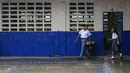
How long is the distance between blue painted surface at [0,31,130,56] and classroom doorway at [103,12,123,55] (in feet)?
3.52

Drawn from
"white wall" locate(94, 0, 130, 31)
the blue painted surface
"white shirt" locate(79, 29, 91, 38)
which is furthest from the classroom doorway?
"white shirt" locate(79, 29, 91, 38)

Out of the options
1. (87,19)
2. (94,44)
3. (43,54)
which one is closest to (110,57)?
(94,44)

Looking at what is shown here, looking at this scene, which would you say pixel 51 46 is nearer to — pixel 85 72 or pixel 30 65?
pixel 30 65

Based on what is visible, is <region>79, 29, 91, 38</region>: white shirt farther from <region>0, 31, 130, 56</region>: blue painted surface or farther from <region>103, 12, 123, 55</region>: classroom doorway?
<region>103, 12, 123, 55</region>: classroom doorway

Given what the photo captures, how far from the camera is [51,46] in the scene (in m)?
19.4

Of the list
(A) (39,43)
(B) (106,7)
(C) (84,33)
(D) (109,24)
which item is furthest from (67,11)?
(D) (109,24)

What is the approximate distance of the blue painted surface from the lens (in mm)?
19406

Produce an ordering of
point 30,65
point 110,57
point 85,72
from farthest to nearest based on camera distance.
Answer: point 110,57 < point 30,65 < point 85,72

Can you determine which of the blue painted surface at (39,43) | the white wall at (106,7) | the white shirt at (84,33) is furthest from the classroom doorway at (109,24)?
the white shirt at (84,33)

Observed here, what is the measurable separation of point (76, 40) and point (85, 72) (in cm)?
594

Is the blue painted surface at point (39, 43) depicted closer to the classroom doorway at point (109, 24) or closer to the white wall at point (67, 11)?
the white wall at point (67, 11)

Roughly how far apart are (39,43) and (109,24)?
173 inches

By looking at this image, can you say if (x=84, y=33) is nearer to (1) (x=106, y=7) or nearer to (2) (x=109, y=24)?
(1) (x=106, y=7)

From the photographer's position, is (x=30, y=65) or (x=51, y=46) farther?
(x=51, y=46)
